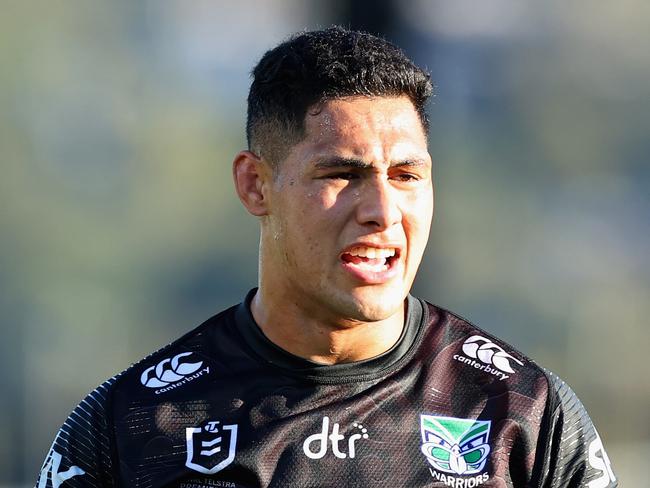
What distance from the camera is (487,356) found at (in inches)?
133

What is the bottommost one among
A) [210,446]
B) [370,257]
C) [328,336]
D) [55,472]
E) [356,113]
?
[55,472]

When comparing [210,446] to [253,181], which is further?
[253,181]

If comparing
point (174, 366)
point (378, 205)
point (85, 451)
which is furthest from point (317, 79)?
point (85, 451)

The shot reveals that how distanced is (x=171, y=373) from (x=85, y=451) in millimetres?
304

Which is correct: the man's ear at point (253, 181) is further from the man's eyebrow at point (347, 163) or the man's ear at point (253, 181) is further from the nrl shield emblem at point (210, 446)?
the nrl shield emblem at point (210, 446)

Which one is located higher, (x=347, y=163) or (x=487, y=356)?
(x=347, y=163)

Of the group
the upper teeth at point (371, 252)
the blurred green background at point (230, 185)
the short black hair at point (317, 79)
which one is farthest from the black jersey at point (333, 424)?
the blurred green background at point (230, 185)

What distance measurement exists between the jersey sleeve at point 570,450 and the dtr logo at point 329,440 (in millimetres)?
474

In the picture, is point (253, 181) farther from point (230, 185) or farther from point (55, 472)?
point (230, 185)

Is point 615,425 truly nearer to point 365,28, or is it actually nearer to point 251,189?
point 365,28

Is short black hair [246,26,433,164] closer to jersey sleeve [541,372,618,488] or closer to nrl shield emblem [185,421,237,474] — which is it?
nrl shield emblem [185,421,237,474]

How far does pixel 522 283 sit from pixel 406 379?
379cm

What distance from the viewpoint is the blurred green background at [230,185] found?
6234 millimetres

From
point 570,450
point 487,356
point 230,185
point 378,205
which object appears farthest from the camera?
point 230,185
